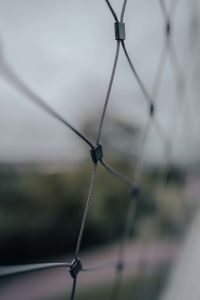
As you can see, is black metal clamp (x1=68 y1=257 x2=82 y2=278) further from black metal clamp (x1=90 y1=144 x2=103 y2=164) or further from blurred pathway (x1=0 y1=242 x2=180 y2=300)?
blurred pathway (x1=0 y1=242 x2=180 y2=300)

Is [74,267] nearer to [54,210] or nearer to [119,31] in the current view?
[119,31]

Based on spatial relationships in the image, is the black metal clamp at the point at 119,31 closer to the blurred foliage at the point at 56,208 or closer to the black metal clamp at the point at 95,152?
the black metal clamp at the point at 95,152

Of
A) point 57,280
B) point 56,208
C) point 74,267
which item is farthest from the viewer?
point 56,208

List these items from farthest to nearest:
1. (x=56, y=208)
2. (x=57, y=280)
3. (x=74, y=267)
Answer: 1. (x=56, y=208)
2. (x=57, y=280)
3. (x=74, y=267)

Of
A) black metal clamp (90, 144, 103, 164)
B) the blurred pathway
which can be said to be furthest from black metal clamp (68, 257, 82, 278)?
the blurred pathway

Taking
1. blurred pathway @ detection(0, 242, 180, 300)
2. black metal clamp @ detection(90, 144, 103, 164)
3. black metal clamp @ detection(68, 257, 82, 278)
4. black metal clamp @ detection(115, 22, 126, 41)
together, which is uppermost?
blurred pathway @ detection(0, 242, 180, 300)

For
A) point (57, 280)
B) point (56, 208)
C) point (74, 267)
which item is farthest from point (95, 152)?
point (56, 208)

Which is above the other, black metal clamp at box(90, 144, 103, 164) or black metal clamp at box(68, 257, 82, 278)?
black metal clamp at box(90, 144, 103, 164)

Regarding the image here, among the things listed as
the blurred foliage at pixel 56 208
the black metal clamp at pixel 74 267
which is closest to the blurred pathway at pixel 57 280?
the blurred foliage at pixel 56 208

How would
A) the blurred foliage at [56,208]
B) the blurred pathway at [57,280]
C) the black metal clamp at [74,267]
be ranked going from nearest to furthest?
Result: the black metal clamp at [74,267] < the blurred pathway at [57,280] < the blurred foliage at [56,208]

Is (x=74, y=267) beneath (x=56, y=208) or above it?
beneath

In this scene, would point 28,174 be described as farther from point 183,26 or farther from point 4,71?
point 4,71
